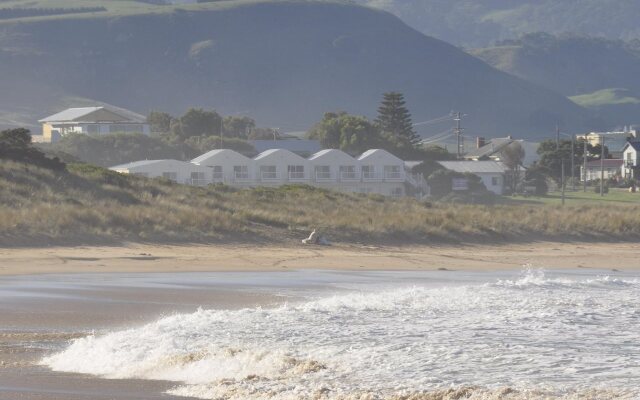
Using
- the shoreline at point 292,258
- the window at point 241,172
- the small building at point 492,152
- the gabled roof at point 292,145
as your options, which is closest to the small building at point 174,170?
the window at point 241,172

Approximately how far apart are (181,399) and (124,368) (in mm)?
1387

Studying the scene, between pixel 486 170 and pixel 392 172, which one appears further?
pixel 486 170

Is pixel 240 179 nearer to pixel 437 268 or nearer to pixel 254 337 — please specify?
pixel 437 268

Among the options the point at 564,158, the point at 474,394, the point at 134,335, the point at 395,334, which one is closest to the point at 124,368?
the point at 134,335

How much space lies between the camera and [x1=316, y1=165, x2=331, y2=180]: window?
7394cm

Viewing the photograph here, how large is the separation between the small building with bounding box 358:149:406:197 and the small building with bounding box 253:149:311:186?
11.8ft

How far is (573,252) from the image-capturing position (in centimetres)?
2947

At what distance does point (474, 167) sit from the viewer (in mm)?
84000

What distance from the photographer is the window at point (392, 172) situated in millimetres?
74812

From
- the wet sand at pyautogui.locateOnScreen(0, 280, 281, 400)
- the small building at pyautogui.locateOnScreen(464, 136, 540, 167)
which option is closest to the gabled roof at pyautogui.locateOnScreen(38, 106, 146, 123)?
the small building at pyautogui.locateOnScreen(464, 136, 540, 167)

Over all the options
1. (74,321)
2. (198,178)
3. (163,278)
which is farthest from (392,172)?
(74,321)

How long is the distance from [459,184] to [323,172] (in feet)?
32.8

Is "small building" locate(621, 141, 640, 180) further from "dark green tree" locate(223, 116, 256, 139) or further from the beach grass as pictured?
"dark green tree" locate(223, 116, 256, 139)

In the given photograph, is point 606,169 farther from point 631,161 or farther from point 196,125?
point 196,125
